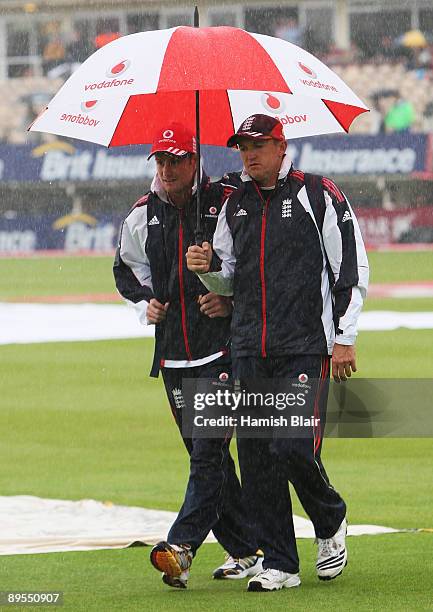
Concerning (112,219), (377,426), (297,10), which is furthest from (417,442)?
(297,10)

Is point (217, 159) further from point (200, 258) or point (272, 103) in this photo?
point (200, 258)

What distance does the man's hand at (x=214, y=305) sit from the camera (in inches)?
217

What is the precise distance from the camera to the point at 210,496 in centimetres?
550

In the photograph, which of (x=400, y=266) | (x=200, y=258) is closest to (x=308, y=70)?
(x=200, y=258)

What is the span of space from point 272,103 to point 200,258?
3.35ft

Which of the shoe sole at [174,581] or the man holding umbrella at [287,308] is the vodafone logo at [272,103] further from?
the shoe sole at [174,581]

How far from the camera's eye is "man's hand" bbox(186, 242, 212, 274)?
5387 millimetres

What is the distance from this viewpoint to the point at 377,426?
10.5 m

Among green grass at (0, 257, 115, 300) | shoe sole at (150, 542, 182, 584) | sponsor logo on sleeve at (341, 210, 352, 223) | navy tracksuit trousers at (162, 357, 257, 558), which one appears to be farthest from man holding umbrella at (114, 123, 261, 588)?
green grass at (0, 257, 115, 300)

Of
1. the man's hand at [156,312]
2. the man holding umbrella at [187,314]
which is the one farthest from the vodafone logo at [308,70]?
the man's hand at [156,312]

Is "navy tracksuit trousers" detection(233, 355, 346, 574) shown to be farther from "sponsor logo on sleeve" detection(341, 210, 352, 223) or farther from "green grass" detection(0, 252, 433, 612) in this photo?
"sponsor logo on sleeve" detection(341, 210, 352, 223)

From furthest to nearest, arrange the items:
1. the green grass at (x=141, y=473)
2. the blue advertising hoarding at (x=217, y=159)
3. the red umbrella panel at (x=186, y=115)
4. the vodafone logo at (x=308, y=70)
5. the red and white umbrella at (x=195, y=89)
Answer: the blue advertising hoarding at (x=217, y=159)
the red umbrella panel at (x=186, y=115)
the vodafone logo at (x=308, y=70)
the red and white umbrella at (x=195, y=89)
the green grass at (x=141, y=473)

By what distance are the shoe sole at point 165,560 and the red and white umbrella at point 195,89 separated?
64.2 inches

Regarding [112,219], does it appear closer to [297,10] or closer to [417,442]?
[297,10]
